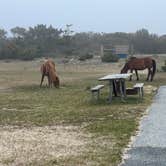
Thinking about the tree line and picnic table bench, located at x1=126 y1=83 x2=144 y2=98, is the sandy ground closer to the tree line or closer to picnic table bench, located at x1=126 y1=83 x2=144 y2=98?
picnic table bench, located at x1=126 y1=83 x2=144 y2=98

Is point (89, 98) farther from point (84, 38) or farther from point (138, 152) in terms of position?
point (84, 38)

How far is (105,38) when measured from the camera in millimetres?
112938

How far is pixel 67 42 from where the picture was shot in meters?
97.8

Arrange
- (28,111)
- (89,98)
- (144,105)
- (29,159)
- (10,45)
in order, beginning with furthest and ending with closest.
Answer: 1. (10,45)
2. (89,98)
3. (144,105)
4. (28,111)
5. (29,159)

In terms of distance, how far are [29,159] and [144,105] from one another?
9.08 m


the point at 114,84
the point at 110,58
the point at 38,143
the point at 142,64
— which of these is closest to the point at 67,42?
the point at 110,58

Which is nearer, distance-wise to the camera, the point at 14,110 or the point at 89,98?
the point at 14,110

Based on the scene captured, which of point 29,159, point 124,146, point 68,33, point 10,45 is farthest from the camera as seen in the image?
point 68,33

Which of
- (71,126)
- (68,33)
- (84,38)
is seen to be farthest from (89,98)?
(84,38)

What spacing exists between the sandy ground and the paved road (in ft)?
3.07

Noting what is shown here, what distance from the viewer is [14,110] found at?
15.8 m

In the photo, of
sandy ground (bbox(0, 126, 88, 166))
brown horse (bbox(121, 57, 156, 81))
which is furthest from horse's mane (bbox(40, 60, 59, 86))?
sandy ground (bbox(0, 126, 88, 166))

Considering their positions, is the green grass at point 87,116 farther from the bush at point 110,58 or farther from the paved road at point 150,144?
the bush at point 110,58

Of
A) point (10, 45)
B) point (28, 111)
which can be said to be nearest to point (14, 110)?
point (28, 111)
